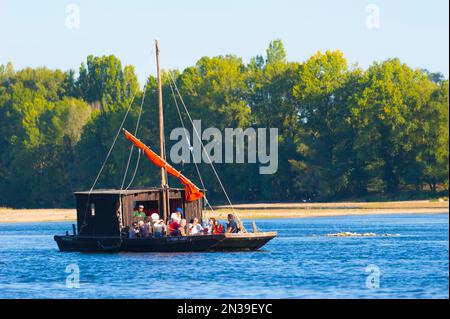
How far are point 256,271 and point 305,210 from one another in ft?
213

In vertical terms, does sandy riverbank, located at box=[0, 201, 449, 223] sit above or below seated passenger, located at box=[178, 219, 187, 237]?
below

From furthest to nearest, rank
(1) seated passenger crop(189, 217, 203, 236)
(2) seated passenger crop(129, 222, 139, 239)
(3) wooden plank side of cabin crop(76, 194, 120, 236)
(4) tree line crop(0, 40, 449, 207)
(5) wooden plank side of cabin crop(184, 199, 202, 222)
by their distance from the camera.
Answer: (4) tree line crop(0, 40, 449, 207), (5) wooden plank side of cabin crop(184, 199, 202, 222), (3) wooden plank side of cabin crop(76, 194, 120, 236), (2) seated passenger crop(129, 222, 139, 239), (1) seated passenger crop(189, 217, 203, 236)

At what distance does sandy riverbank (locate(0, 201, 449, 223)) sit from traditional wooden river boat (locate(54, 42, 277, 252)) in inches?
1691

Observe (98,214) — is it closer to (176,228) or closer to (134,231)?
(134,231)

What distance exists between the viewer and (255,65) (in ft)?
457

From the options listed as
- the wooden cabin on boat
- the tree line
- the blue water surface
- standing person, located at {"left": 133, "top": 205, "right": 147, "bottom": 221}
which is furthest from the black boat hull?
the tree line

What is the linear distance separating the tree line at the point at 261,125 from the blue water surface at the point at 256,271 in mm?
33352

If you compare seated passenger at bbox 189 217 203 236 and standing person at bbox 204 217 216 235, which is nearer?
standing person at bbox 204 217 216 235

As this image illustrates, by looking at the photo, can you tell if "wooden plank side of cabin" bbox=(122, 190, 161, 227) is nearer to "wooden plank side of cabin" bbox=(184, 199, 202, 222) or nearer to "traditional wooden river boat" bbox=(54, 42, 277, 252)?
"traditional wooden river boat" bbox=(54, 42, 277, 252)

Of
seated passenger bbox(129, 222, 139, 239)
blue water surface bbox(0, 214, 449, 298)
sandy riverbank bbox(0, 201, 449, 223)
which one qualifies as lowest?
blue water surface bbox(0, 214, 449, 298)

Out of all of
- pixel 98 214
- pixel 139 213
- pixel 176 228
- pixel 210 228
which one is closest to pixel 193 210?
pixel 139 213

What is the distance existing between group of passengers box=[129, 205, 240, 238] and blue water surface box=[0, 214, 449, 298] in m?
1.05

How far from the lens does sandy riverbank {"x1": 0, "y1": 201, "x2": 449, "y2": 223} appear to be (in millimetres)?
104812

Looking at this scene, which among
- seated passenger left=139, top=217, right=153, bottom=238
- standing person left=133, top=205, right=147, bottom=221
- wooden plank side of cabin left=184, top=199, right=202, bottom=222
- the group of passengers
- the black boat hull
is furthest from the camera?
wooden plank side of cabin left=184, top=199, right=202, bottom=222
